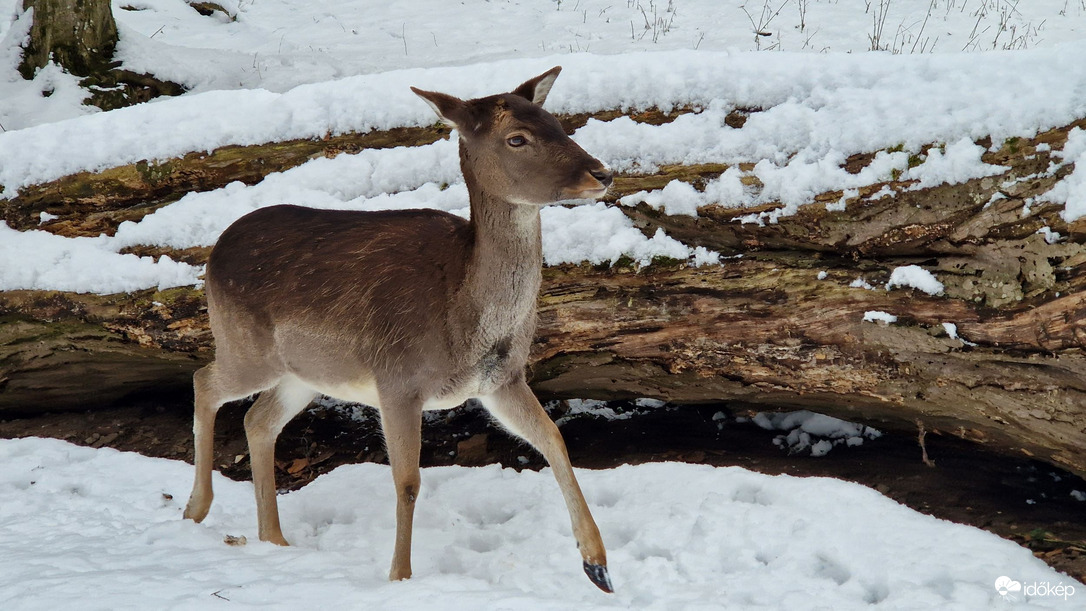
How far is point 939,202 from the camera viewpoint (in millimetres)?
5023

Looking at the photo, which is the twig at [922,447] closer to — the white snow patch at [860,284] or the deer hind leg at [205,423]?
the white snow patch at [860,284]

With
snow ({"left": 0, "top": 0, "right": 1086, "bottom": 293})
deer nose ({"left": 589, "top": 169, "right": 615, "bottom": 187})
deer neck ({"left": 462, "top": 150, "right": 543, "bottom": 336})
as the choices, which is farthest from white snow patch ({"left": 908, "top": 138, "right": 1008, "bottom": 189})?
deer neck ({"left": 462, "top": 150, "right": 543, "bottom": 336})

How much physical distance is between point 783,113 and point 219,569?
418 cm

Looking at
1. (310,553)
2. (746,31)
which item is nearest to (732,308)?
(310,553)

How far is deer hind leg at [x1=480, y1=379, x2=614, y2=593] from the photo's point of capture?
4488 millimetres

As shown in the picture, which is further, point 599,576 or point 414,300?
point 414,300

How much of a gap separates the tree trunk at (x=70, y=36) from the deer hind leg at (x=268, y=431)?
6470mm

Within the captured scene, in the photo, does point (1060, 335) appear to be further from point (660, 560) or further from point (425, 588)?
point (425, 588)

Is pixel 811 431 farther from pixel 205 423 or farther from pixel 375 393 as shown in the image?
pixel 205 423

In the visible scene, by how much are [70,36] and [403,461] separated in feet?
26.1

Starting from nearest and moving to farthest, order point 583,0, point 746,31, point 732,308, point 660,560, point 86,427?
1. point 660,560
2. point 732,308
3. point 86,427
4. point 746,31
5. point 583,0

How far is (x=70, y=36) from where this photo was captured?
992 centimetres

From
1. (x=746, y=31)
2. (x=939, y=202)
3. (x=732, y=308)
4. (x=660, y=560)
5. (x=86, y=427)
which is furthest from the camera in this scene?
(x=746, y=31)

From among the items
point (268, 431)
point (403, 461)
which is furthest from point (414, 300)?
point (268, 431)
